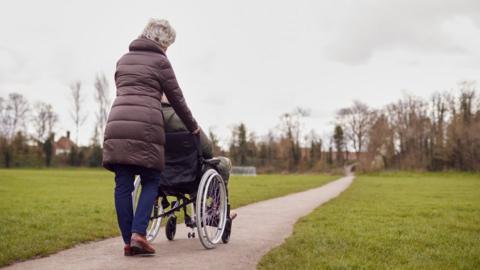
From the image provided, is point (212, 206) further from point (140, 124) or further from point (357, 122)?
point (357, 122)

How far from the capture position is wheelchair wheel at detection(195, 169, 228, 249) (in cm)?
495

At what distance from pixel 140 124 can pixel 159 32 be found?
96 cm

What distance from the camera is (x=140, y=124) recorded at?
14.4 ft

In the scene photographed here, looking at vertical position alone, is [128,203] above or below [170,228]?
above

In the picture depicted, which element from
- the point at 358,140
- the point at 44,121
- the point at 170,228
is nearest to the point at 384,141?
the point at 358,140

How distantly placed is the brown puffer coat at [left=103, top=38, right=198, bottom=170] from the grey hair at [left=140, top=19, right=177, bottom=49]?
0.24ft

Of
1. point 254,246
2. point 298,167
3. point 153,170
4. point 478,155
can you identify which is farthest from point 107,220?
point 298,167

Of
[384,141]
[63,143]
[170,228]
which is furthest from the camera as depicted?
[63,143]

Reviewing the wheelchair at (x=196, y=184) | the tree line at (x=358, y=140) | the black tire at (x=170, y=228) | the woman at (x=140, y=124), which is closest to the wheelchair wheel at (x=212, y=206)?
the wheelchair at (x=196, y=184)

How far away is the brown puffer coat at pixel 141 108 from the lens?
14.3 ft

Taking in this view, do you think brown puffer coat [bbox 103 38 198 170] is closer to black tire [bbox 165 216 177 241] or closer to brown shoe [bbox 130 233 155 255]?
brown shoe [bbox 130 233 155 255]

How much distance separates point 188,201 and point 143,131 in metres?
1.24

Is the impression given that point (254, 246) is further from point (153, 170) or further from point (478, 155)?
point (478, 155)

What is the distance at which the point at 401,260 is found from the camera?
4895mm
